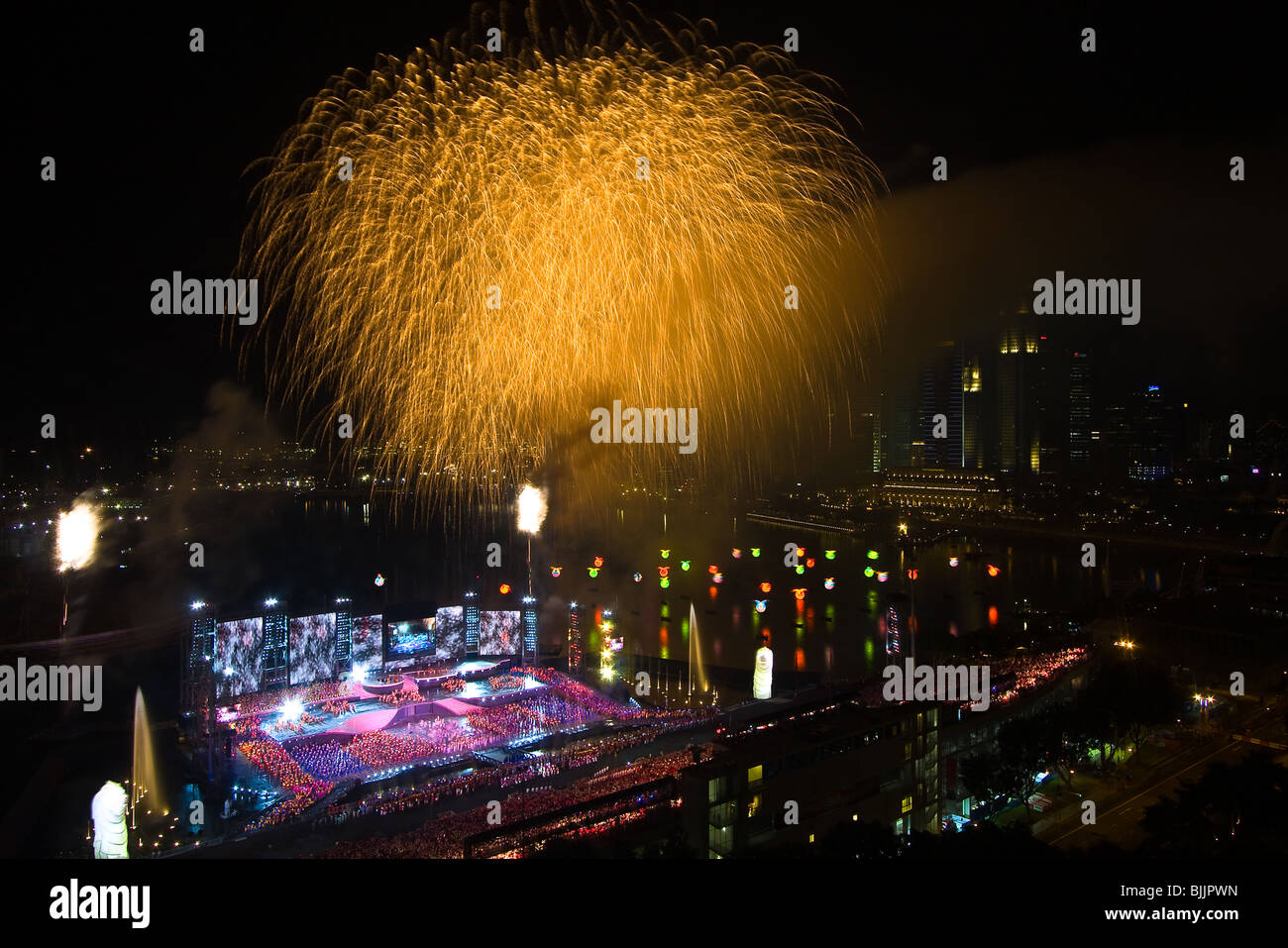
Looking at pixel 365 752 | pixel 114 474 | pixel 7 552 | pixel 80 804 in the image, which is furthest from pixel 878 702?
pixel 114 474

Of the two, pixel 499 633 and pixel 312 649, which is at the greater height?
pixel 312 649

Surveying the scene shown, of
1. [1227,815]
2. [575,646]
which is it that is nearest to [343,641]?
[575,646]

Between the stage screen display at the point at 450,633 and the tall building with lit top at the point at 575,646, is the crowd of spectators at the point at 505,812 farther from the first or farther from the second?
the tall building with lit top at the point at 575,646

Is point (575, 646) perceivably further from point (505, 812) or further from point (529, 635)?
point (505, 812)

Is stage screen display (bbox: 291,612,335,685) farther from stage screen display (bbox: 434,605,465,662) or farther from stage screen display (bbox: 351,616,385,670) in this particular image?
stage screen display (bbox: 434,605,465,662)
